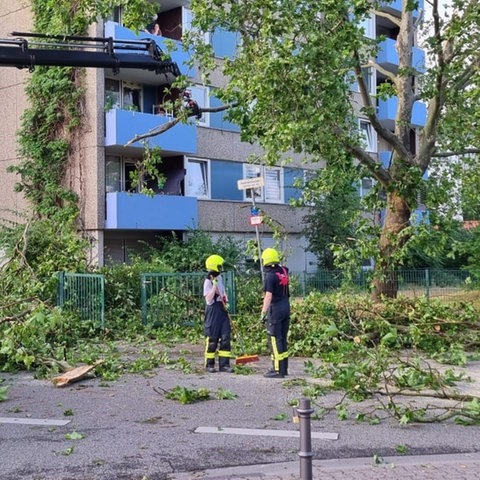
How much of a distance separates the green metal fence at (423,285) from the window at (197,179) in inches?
258

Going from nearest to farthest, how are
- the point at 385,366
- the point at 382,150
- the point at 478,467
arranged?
the point at 478,467 < the point at 385,366 < the point at 382,150

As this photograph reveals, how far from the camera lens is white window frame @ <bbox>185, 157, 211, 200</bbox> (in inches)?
930

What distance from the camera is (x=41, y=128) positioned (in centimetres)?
2248

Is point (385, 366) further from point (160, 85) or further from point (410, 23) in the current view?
point (160, 85)

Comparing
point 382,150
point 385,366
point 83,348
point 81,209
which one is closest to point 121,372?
point 83,348

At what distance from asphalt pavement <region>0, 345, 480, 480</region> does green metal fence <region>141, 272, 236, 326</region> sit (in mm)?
5098

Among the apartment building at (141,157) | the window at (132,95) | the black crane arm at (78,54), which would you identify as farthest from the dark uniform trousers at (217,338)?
the window at (132,95)

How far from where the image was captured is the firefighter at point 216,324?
10148 millimetres

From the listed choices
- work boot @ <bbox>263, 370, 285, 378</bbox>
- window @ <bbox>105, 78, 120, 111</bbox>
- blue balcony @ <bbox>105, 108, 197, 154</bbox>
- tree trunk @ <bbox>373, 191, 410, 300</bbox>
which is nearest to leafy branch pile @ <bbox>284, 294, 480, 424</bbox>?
work boot @ <bbox>263, 370, 285, 378</bbox>

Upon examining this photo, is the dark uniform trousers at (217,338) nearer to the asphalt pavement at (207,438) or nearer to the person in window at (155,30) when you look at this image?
the asphalt pavement at (207,438)

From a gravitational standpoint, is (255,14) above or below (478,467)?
above

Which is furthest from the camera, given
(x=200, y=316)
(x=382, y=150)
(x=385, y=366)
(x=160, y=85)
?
(x=382, y=150)

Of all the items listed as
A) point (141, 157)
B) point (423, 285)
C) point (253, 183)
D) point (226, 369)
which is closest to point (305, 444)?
point (226, 369)

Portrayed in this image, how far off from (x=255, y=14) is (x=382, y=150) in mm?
22165
